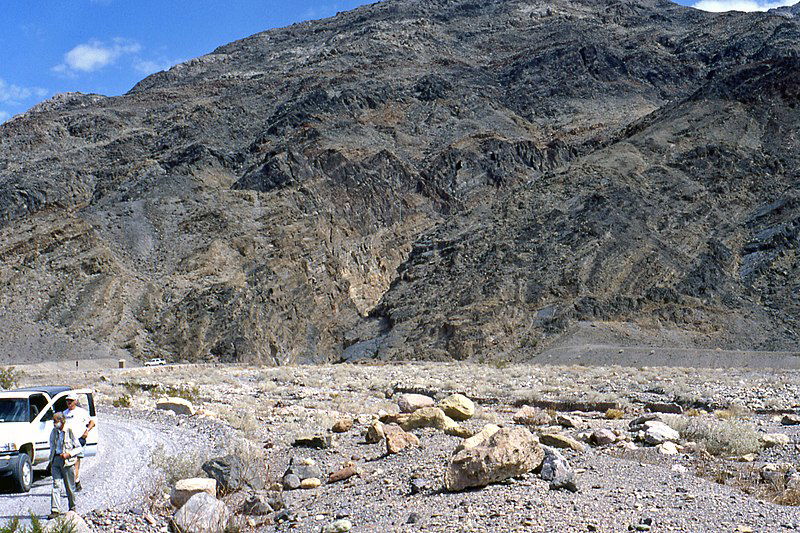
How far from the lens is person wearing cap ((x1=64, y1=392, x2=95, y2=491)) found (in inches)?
391

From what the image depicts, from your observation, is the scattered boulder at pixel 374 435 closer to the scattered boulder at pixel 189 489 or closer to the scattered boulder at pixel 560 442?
the scattered boulder at pixel 560 442

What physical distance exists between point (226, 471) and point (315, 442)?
3082 millimetres

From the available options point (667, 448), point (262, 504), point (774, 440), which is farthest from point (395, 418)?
point (774, 440)

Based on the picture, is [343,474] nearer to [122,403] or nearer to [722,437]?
[722,437]

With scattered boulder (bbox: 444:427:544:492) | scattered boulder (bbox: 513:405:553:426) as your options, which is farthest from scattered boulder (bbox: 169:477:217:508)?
scattered boulder (bbox: 513:405:553:426)

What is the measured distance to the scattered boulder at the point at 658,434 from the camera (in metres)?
13.2

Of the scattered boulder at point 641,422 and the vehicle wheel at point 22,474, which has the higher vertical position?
the vehicle wheel at point 22,474

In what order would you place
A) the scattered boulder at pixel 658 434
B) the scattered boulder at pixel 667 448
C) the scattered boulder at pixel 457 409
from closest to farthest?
the scattered boulder at pixel 667 448, the scattered boulder at pixel 658 434, the scattered boulder at pixel 457 409

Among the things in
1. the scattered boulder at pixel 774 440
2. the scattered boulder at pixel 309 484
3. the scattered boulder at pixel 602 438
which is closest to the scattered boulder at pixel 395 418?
the scattered boulder at pixel 602 438

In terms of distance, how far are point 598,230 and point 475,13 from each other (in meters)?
102

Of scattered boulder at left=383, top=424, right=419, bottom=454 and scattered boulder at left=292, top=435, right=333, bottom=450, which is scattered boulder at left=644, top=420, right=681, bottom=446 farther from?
scattered boulder at left=292, top=435, right=333, bottom=450

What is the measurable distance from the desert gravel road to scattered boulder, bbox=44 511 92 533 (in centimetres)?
37

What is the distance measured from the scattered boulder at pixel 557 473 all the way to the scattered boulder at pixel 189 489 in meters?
4.04

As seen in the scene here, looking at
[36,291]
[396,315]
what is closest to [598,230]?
[396,315]
